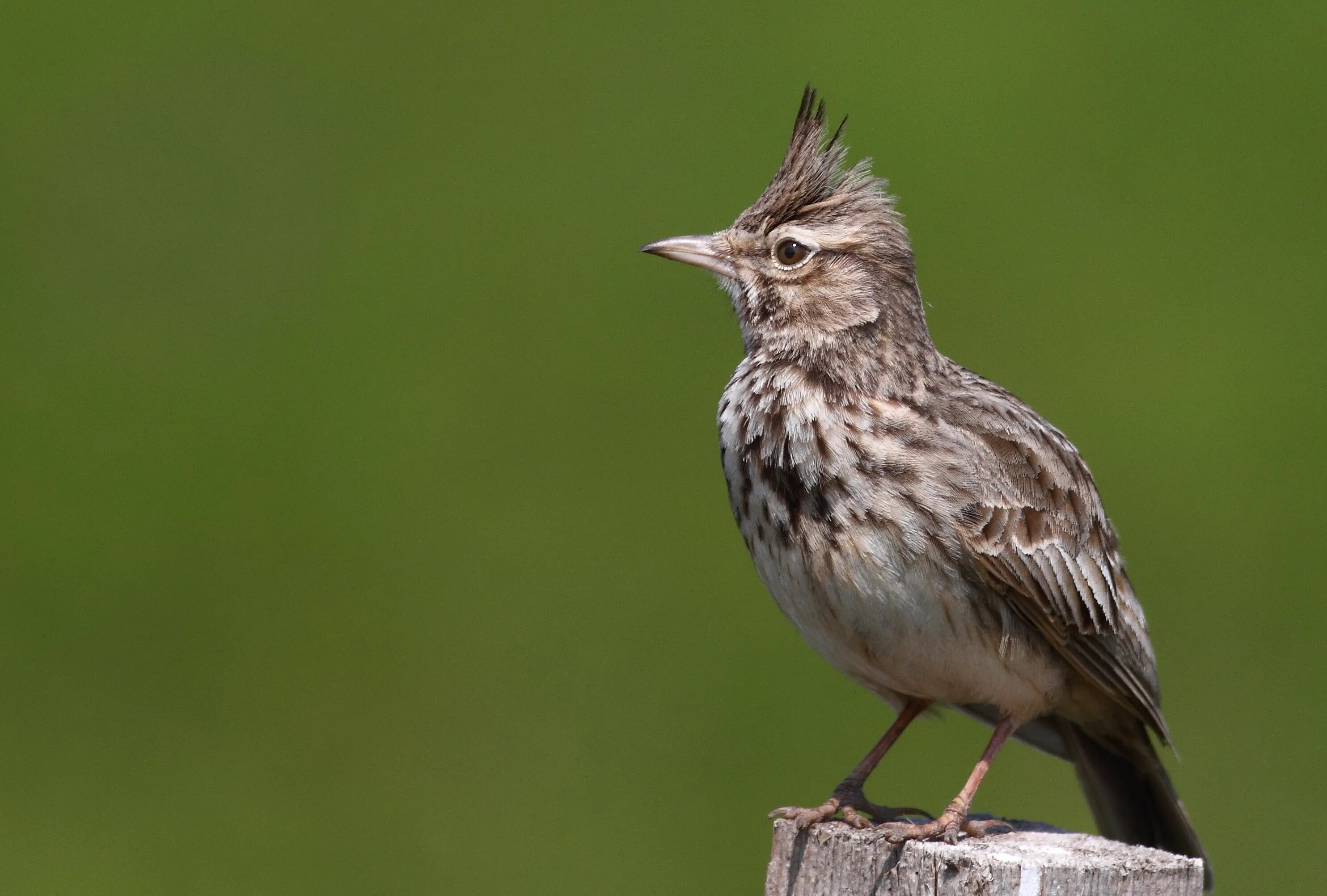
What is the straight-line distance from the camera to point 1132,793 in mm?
6281

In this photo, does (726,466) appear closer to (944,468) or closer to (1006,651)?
(944,468)

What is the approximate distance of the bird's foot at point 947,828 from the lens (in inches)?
189

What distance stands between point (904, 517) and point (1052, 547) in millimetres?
→ 666

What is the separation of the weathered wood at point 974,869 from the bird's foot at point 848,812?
0.72ft

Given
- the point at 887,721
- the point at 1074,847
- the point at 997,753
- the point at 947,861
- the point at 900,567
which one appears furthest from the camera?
the point at 887,721

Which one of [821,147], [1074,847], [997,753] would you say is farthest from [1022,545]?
[821,147]

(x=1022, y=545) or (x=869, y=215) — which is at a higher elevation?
(x=869, y=215)

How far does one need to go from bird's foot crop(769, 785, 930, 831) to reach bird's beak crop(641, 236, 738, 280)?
1857mm

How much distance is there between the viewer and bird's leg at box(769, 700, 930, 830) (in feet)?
16.9

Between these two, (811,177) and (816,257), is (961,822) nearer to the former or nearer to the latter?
(816,257)

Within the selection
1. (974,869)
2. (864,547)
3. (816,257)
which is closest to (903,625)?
(864,547)

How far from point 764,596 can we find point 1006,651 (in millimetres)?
4641

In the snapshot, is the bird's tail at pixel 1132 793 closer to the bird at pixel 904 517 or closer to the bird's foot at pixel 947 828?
the bird at pixel 904 517

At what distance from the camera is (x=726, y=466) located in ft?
19.0
